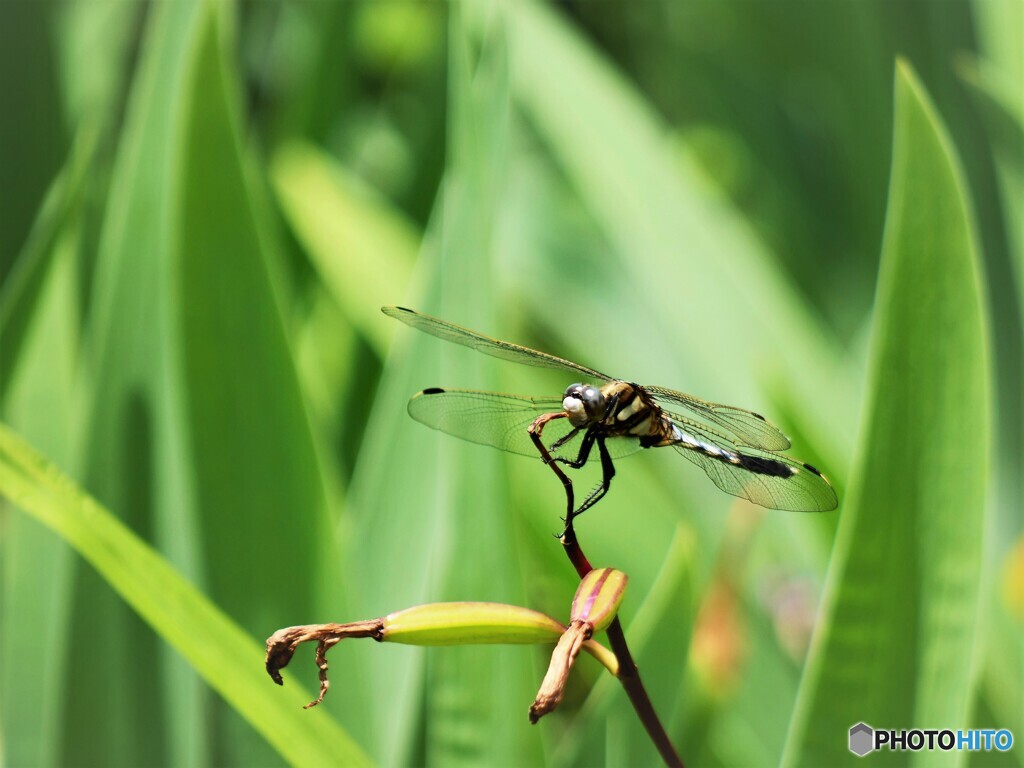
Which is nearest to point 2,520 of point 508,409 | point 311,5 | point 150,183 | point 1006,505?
point 150,183

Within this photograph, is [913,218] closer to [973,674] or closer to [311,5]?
[973,674]

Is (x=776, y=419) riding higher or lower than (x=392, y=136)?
lower

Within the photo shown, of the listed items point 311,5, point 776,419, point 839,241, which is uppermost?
point 311,5

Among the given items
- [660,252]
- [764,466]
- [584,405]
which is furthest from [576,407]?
[660,252]

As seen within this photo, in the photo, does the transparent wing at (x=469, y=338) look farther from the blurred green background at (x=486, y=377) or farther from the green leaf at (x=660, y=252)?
the green leaf at (x=660, y=252)

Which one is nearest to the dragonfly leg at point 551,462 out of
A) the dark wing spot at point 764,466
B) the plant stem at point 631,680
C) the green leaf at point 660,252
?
the plant stem at point 631,680

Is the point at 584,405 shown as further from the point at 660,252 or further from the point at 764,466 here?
the point at 660,252
